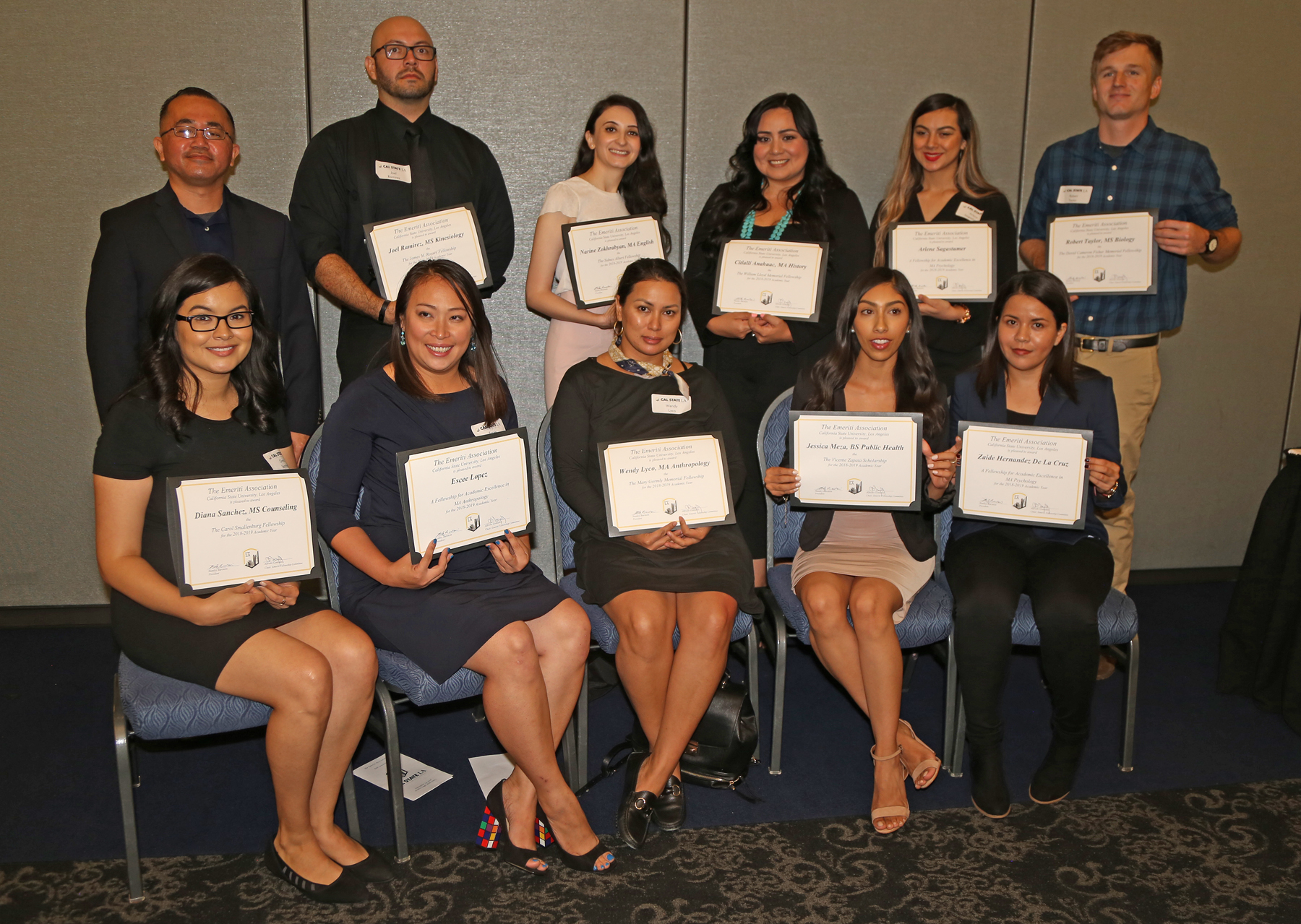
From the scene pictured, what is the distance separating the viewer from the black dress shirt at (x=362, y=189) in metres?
3.36

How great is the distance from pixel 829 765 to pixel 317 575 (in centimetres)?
176

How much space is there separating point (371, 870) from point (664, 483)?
1.32 metres

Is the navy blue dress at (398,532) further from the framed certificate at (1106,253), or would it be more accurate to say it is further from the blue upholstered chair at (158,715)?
the framed certificate at (1106,253)

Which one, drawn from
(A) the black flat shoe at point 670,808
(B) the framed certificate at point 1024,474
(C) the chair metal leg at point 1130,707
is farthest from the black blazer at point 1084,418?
(A) the black flat shoe at point 670,808

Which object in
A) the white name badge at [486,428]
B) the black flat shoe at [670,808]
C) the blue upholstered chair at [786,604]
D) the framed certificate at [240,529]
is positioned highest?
the white name badge at [486,428]

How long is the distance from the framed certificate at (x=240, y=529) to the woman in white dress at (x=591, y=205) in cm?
140

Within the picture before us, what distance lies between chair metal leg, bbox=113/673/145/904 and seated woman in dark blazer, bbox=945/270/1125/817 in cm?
230

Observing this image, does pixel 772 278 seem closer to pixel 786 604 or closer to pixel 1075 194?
pixel 786 604

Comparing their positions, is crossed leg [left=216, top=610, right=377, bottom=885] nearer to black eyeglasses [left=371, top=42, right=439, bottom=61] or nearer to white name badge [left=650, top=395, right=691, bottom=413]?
white name badge [left=650, top=395, right=691, bottom=413]

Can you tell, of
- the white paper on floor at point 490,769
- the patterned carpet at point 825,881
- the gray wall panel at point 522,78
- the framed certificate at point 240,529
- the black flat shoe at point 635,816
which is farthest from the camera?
the gray wall panel at point 522,78

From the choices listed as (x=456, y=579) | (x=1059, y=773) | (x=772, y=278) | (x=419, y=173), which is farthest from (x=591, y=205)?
(x=1059, y=773)

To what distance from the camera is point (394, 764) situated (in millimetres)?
2486

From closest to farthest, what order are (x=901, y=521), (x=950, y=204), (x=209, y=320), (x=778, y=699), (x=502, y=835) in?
(x=209, y=320), (x=502, y=835), (x=778, y=699), (x=901, y=521), (x=950, y=204)

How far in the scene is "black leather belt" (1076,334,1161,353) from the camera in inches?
148
